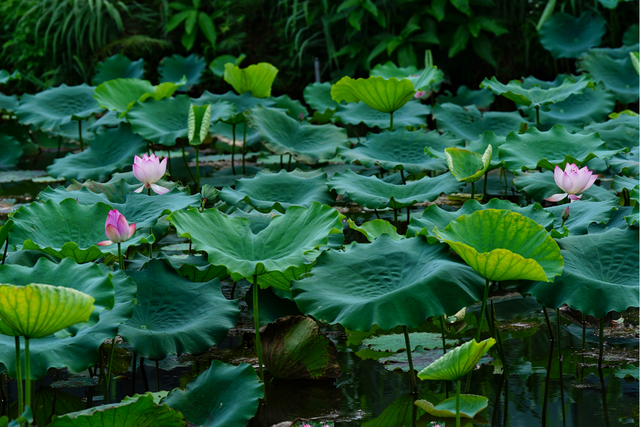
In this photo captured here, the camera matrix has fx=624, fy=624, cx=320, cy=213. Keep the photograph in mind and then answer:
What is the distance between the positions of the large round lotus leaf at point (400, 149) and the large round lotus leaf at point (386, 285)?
1.07 meters

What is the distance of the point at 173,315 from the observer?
59.4 inches

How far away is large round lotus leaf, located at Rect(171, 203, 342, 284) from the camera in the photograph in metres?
1.40

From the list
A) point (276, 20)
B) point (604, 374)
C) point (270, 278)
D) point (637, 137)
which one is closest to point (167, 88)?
point (270, 278)

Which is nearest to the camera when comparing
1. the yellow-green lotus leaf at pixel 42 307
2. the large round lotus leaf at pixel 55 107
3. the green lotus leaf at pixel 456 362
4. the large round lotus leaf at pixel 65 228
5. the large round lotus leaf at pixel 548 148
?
the yellow-green lotus leaf at pixel 42 307

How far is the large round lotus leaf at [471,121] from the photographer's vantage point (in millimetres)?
3273

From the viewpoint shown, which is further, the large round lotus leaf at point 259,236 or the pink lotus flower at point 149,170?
the pink lotus flower at point 149,170

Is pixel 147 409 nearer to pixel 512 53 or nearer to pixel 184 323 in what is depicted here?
pixel 184 323

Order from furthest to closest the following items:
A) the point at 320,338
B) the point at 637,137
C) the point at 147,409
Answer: the point at 637,137 → the point at 320,338 → the point at 147,409

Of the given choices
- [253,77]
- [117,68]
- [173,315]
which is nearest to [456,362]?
[173,315]

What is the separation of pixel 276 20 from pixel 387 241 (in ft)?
17.0

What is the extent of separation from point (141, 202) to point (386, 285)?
84 centimetres

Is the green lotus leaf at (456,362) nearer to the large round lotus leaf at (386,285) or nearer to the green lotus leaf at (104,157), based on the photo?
the large round lotus leaf at (386,285)

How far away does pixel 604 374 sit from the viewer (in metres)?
1.59

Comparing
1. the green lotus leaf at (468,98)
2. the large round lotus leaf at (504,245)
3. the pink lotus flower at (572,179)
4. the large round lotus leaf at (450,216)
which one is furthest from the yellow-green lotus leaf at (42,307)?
the green lotus leaf at (468,98)
